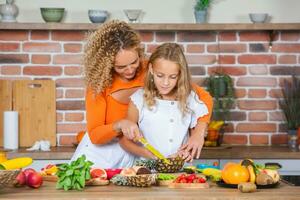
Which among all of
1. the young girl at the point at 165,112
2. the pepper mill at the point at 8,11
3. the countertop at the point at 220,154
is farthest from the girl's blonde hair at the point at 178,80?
the pepper mill at the point at 8,11

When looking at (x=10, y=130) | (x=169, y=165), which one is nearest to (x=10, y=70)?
(x=10, y=130)

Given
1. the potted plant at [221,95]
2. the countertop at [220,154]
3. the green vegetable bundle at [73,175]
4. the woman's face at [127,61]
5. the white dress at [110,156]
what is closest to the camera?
the green vegetable bundle at [73,175]

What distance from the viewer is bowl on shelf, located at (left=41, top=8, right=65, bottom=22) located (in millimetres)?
4746

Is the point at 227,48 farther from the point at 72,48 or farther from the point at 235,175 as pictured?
the point at 235,175

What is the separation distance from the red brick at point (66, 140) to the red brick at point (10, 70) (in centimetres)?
55

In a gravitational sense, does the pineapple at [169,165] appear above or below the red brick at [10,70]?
below

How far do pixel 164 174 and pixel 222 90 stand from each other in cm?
197

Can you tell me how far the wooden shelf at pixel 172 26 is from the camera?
4.75 metres

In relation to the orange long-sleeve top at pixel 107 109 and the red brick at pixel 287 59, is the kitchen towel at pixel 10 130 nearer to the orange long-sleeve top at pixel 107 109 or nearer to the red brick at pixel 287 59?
the orange long-sleeve top at pixel 107 109

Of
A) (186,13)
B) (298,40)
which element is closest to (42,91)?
(186,13)

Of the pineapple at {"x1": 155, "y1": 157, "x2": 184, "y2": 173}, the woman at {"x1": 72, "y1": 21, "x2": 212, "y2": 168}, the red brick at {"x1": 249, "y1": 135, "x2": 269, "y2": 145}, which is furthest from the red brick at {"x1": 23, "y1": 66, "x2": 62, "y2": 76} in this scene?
the pineapple at {"x1": 155, "y1": 157, "x2": 184, "y2": 173}

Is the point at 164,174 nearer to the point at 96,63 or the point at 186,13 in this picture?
the point at 96,63

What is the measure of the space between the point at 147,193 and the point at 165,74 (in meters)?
0.84

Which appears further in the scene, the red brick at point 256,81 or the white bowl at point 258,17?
the red brick at point 256,81
